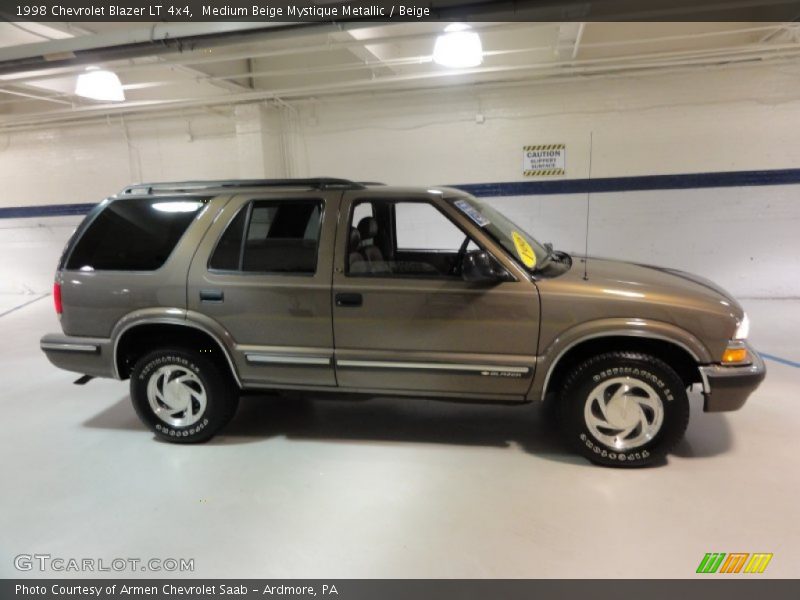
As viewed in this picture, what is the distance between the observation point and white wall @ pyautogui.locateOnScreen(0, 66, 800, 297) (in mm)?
7047

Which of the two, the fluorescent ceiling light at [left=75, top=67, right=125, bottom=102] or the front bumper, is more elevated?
the fluorescent ceiling light at [left=75, top=67, right=125, bottom=102]

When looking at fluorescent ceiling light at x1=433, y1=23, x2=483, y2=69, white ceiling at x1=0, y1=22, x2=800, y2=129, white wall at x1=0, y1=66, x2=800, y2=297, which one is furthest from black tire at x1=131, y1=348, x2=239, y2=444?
white wall at x1=0, y1=66, x2=800, y2=297

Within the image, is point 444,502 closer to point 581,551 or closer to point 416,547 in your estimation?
point 416,547

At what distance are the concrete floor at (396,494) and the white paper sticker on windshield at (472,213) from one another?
1544 mm

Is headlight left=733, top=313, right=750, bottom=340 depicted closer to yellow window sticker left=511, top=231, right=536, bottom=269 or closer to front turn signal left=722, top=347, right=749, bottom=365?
front turn signal left=722, top=347, right=749, bottom=365

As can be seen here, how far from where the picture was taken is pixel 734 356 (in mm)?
2977

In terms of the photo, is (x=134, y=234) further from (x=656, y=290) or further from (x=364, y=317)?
(x=656, y=290)

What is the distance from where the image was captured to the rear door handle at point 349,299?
3221 mm

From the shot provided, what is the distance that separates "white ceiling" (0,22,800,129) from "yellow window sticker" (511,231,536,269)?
216cm

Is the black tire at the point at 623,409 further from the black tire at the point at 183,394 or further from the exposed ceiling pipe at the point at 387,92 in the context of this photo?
the exposed ceiling pipe at the point at 387,92

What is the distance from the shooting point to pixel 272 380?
348cm

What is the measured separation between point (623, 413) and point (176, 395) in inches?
119

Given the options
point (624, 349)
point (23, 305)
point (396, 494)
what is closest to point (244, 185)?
point (396, 494)

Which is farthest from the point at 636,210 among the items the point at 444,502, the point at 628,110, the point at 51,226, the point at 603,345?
the point at 51,226
